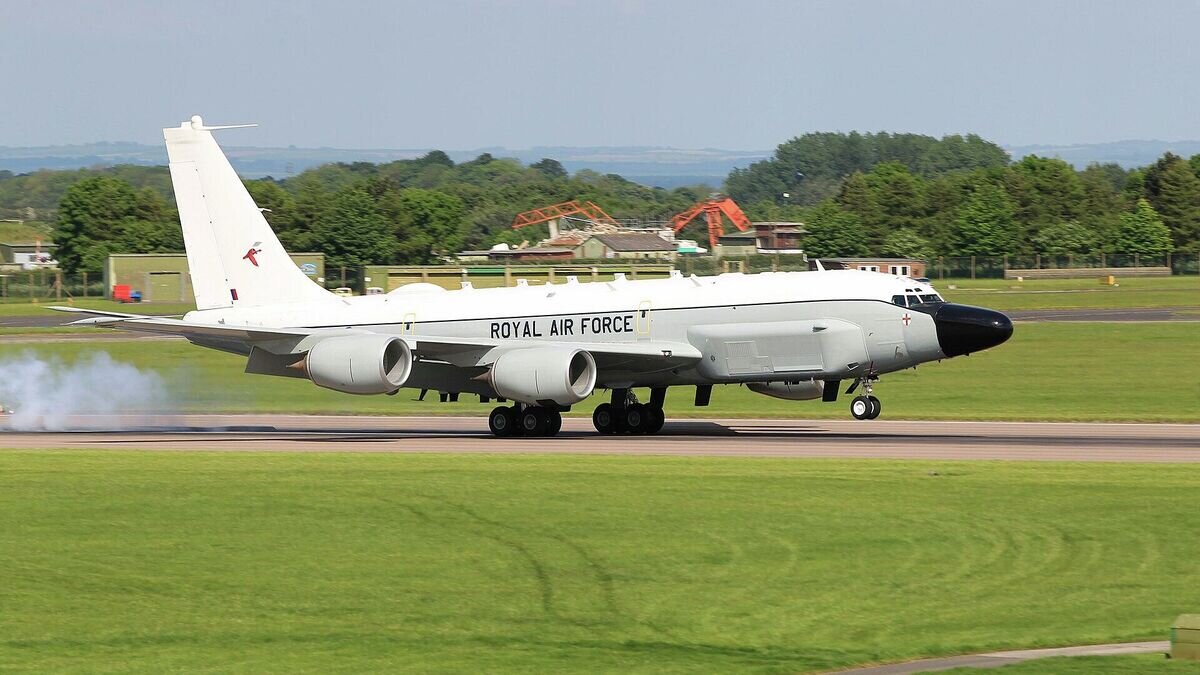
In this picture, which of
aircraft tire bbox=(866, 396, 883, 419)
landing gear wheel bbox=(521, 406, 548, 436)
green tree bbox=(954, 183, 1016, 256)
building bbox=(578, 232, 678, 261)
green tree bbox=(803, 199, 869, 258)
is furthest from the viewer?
building bbox=(578, 232, 678, 261)

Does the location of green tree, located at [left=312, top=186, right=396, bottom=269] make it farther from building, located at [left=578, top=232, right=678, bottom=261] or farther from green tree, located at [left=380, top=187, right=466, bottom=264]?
building, located at [left=578, top=232, right=678, bottom=261]

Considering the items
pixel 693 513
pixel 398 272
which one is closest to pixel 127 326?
pixel 693 513

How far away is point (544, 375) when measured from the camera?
1543 inches

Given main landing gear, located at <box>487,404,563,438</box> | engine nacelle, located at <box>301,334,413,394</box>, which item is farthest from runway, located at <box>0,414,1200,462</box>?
engine nacelle, located at <box>301,334,413,394</box>

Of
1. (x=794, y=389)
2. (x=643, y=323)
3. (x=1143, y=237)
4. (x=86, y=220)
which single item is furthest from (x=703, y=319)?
(x=1143, y=237)

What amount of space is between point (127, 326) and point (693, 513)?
61.6 feet

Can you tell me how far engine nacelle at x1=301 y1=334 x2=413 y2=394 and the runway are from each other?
4.68ft

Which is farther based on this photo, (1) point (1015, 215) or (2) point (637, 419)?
(1) point (1015, 215)

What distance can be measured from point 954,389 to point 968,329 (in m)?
17.4

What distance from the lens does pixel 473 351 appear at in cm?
4081

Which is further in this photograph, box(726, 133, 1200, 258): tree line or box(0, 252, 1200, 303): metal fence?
box(726, 133, 1200, 258): tree line

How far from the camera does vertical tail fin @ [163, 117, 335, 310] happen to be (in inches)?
1751

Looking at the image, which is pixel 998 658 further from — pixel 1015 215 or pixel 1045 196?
pixel 1045 196

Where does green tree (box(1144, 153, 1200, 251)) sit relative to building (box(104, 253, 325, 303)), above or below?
above
